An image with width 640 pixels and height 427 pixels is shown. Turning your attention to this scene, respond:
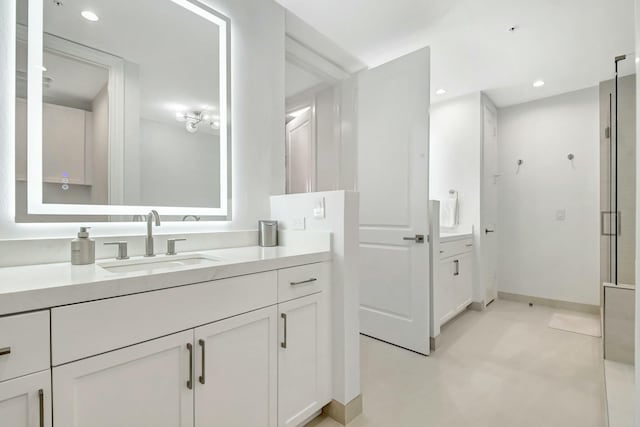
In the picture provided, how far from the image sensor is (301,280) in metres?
1.37

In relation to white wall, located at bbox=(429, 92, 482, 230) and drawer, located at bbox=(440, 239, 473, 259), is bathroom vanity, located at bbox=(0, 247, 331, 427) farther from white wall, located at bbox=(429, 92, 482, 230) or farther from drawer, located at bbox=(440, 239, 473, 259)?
white wall, located at bbox=(429, 92, 482, 230)

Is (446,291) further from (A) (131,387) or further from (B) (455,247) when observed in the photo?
(A) (131,387)

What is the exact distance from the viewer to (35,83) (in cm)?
115

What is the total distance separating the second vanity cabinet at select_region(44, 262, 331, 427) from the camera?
79 centimetres

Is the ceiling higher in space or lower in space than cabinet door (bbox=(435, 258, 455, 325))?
higher

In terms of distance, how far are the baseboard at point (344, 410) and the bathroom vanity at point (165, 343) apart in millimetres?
78

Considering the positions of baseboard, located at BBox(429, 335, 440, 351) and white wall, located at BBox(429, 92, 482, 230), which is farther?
white wall, located at BBox(429, 92, 482, 230)

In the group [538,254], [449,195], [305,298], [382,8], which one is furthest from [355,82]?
[538,254]

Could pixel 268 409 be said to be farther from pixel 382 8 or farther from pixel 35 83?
pixel 382 8

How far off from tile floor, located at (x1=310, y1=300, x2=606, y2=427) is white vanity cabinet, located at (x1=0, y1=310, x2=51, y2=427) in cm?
119

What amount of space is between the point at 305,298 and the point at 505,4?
7.26ft

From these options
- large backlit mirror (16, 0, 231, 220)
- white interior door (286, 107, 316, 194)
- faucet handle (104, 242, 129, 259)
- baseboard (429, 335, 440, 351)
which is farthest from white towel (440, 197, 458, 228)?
faucet handle (104, 242, 129, 259)

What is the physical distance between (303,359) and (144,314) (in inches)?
30.1

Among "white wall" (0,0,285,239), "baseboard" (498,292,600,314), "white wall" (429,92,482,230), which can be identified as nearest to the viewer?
"white wall" (0,0,285,239)
